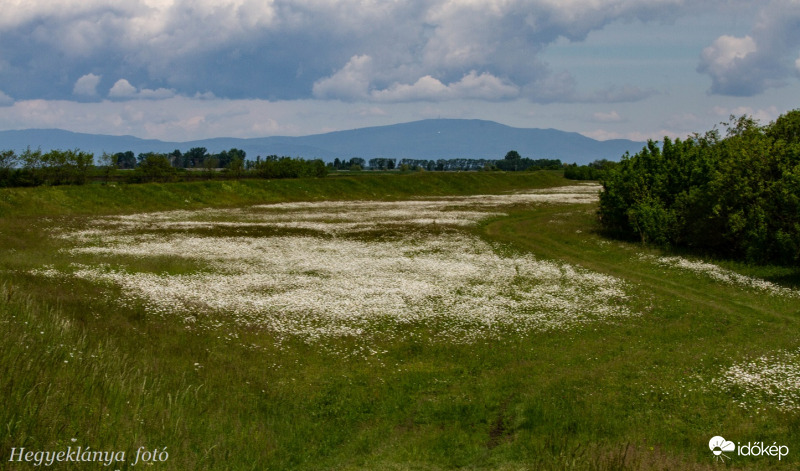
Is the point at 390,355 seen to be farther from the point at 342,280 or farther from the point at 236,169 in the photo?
the point at 236,169

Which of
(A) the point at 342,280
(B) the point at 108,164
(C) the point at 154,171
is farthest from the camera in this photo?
(C) the point at 154,171

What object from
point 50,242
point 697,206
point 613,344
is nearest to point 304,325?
point 613,344

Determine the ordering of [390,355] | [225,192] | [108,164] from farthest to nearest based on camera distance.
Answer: [108,164] < [225,192] < [390,355]

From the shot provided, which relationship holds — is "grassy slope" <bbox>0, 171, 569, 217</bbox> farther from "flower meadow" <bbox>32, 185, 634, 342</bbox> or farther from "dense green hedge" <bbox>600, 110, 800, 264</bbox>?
"dense green hedge" <bbox>600, 110, 800, 264</bbox>

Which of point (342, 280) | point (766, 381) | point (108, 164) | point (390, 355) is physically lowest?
point (390, 355)

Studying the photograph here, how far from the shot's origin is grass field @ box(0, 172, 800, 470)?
13016 millimetres

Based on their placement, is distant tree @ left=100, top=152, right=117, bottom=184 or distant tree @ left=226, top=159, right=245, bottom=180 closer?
distant tree @ left=100, top=152, right=117, bottom=184

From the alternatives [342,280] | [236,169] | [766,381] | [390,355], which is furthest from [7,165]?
[766,381]

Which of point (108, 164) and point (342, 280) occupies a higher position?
point (108, 164)

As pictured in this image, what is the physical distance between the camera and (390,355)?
21078 mm

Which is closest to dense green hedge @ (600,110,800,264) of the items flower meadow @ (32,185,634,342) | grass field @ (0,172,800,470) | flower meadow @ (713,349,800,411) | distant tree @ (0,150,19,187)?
grass field @ (0,172,800,470)

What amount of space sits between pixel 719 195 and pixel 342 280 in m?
31.4

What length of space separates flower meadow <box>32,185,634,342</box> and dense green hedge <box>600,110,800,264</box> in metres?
12.2

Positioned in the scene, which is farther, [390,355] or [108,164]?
[108,164]
